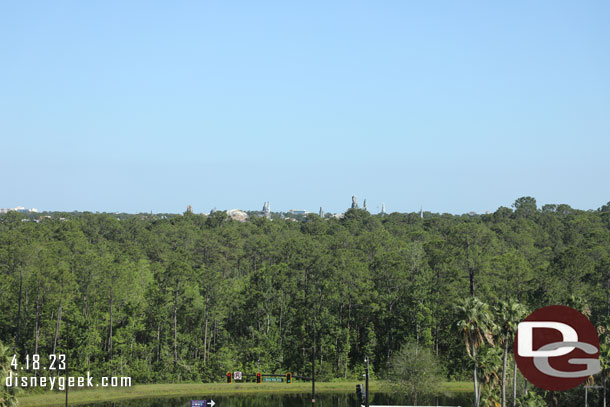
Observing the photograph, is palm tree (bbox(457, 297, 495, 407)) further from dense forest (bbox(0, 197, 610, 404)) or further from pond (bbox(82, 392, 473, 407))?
dense forest (bbox(0, 197, 610, 404))

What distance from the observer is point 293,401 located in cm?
A: 8294

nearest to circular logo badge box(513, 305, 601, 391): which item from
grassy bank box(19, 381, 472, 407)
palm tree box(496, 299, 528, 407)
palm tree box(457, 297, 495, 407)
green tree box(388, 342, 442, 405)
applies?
palm tree box(496, 299, 528, 407)

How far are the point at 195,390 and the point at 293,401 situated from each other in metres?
13.1

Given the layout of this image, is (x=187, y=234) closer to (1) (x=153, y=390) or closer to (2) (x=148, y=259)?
(2) (x=148, y=259)

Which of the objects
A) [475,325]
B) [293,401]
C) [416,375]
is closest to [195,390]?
[293,401]

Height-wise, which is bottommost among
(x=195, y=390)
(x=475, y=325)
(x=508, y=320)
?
(x=195, y=390)

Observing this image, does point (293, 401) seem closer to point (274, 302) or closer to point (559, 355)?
point (274, 302)

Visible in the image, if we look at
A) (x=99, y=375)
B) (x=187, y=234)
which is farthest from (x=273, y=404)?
(x=187, y=234)

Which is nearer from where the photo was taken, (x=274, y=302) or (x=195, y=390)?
(x=195, y=390)

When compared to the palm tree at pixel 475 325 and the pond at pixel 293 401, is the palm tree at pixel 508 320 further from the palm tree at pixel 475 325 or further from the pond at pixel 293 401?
the pond at pixel 293 401

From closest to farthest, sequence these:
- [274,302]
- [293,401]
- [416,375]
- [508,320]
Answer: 1. [508,320]
2. [416,375]
3. [293,401]
4. [274,302]

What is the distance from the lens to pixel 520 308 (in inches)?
1950

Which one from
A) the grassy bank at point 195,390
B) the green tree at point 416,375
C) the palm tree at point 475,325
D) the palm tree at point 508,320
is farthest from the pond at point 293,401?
the palm tree at point 508,320

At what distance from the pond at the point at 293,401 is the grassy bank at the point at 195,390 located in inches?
65.4
